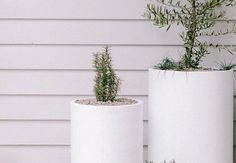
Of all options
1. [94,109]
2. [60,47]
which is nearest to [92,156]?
[94,109]

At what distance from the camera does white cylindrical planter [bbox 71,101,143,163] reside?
1.67 metres

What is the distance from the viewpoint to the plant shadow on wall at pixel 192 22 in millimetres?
1878

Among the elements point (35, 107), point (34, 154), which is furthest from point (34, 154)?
point (35, 107)

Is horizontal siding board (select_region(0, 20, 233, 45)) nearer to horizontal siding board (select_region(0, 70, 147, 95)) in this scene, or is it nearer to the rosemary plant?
horizontal siding board (select_region(0, 70, 147, 95))

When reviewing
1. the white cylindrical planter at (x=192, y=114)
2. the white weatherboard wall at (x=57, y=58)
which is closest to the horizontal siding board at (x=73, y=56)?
the white weatherboard wall at (x=57, y=58)

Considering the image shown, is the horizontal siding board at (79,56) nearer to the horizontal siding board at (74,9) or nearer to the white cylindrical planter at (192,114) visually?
the horizontal siding board at (74,9)

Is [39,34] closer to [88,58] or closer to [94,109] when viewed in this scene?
[88,58]

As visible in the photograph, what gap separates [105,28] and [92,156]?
2.12 feet

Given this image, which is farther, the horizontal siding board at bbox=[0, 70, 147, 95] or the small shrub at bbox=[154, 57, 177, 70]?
the horizontal siding board at bbox=[0, 70, 147, 95]

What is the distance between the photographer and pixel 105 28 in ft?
6.79

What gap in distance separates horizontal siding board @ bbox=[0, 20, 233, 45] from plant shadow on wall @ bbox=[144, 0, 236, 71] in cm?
4

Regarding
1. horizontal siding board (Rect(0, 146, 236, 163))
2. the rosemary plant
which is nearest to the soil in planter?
the rosemary plant

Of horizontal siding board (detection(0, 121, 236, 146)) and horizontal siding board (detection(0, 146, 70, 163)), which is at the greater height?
horizontal siding board (detection(0, 121, 236, 146))

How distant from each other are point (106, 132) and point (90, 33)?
58 centimetres
